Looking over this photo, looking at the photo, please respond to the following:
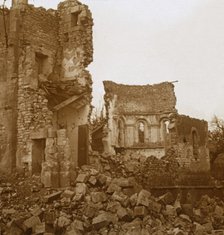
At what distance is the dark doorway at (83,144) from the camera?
60.0 ft

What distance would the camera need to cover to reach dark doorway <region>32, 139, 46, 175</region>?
55.4 feet

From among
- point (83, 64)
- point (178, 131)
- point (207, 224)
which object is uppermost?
point (83, 64)

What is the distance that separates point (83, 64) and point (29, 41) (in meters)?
2.55

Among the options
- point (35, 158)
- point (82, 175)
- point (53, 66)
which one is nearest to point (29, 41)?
point (53, 66)

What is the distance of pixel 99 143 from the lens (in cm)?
2650

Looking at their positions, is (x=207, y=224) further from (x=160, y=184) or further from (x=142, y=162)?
(x=142, y=162)

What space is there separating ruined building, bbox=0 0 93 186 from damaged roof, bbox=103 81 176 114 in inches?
492

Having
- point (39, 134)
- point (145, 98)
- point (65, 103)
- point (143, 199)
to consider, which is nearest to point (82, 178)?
point (39, 134)

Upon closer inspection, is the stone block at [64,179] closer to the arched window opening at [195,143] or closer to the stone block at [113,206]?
the stone block at [113,206]

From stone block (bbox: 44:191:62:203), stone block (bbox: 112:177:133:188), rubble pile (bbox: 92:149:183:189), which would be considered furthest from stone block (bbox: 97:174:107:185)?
rubble pile (bbox: 92:149:183:189)

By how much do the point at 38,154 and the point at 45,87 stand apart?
2.87m

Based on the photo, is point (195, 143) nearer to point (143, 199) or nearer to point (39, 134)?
point (39, 134)

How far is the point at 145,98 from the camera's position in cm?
3288

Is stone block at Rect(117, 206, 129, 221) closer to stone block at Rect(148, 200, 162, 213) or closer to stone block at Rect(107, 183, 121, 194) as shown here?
stone block at Rect(148, 200, 162, 213)
